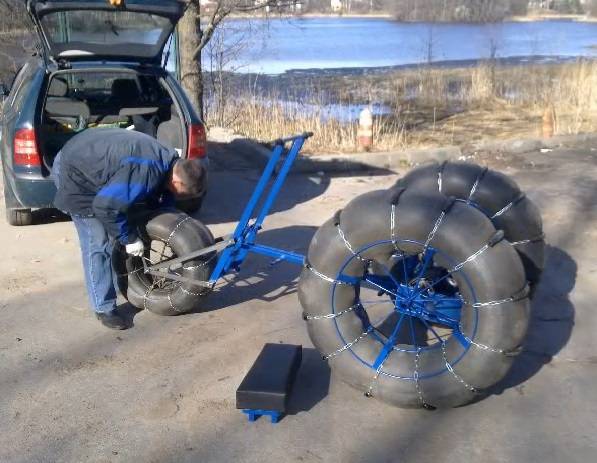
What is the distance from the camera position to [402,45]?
41312 mm

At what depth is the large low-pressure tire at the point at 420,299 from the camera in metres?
4.09

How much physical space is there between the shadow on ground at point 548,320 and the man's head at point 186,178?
7.51 feet

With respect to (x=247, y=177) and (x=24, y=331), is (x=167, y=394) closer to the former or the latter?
(x=24, y=331)

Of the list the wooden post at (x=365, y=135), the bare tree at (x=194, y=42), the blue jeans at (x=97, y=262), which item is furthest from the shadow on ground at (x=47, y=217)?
the wooden post at (x=365, y=135)

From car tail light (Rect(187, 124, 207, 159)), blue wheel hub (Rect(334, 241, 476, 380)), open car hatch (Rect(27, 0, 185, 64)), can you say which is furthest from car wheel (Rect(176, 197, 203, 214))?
blue wheel hub (Rect(334, 241, 476, 380))

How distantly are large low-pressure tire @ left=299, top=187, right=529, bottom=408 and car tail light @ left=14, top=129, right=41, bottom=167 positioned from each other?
3.67 m

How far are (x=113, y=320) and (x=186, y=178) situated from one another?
1181 millimetres

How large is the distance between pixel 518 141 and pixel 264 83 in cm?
1294

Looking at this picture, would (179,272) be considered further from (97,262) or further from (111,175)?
(111,175)

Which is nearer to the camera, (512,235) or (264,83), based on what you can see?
(512,235)

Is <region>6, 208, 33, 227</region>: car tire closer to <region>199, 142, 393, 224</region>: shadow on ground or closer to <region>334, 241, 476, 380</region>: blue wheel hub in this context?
<region>199, 142, 393, 224</region>: shadow on ground

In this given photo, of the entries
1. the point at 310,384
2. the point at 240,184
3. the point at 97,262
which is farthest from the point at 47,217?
the point at 310,384

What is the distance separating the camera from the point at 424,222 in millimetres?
4172

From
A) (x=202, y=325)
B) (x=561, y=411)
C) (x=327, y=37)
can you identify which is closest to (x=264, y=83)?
(x=202, y=325)
